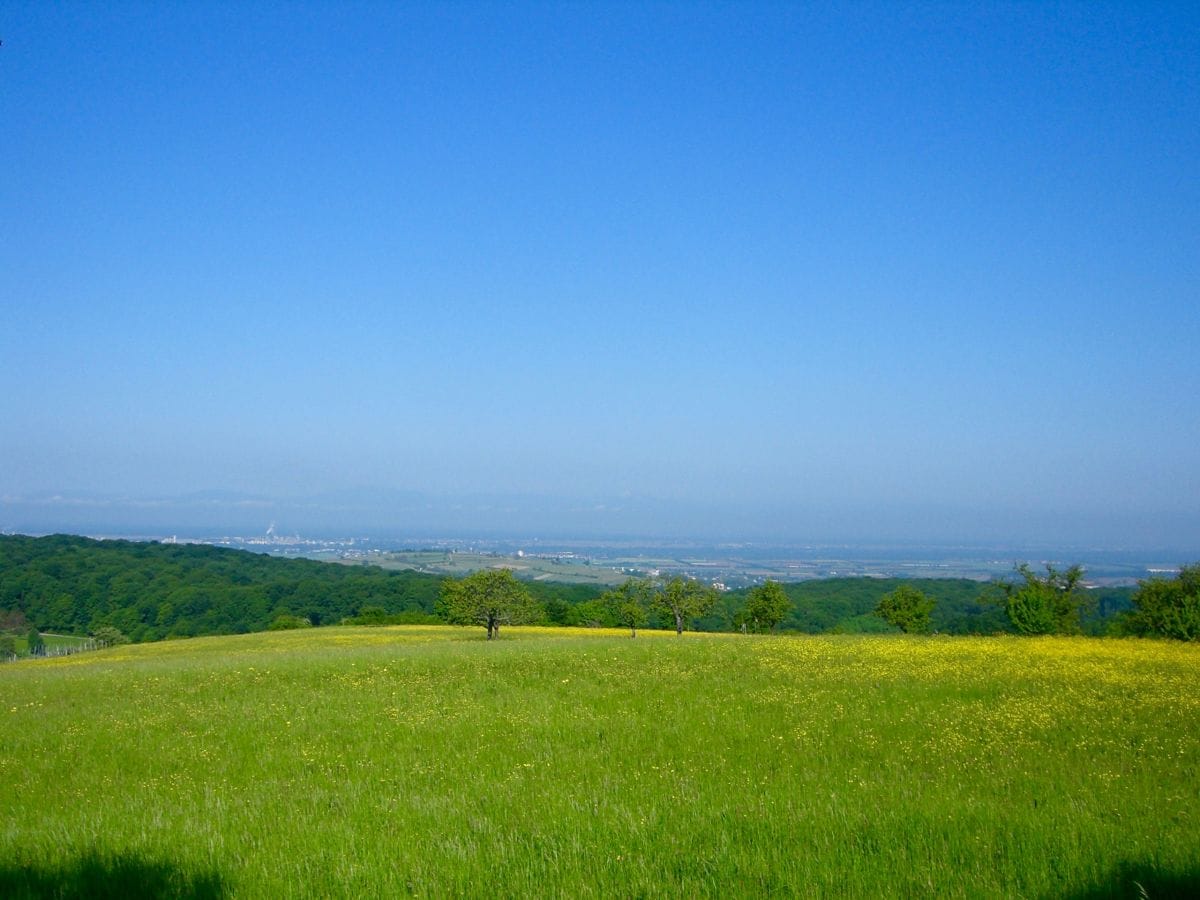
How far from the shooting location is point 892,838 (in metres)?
8.29

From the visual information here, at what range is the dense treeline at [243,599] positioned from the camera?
96688 mm

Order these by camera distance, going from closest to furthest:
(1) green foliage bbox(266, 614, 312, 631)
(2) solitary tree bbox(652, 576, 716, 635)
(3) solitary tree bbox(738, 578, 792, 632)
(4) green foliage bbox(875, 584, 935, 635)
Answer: (2) solitary tree bbox(652, 576, 716, 635), (4) green foliage bbox(875, 584, 935, 635), (3) solitary tree bbox(738, 578, 792, 632), (1) green foliage bbox(266, 614, 312, 631)

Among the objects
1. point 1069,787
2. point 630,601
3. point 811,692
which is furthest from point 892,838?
point 630,601

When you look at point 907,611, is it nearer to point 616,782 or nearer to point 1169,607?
point 1169,607

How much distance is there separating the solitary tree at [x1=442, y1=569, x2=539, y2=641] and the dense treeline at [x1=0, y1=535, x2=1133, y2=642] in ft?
99.3

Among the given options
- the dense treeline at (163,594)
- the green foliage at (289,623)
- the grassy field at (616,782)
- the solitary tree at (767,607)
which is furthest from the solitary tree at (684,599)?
the green foliage at (289,623)

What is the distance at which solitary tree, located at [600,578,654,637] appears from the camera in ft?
208

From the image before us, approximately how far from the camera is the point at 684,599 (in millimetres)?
60625

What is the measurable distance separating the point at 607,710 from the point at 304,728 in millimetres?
6354

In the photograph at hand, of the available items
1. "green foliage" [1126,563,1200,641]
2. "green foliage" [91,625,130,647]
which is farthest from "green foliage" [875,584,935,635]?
"green foliage" [91,625,130,647]

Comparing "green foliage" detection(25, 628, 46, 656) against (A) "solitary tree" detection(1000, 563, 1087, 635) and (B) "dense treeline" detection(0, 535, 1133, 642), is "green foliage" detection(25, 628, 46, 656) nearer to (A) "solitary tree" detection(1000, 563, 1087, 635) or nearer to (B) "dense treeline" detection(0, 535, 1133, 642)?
(B) "dense treeline" detection(0, 535, 1133, 642)

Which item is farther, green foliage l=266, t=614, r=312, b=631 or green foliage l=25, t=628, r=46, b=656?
green foliage l=266, t=614, r=312, b=631

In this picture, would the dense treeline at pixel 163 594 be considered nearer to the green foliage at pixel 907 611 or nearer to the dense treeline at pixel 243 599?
the dense treeline at pixel 243 599

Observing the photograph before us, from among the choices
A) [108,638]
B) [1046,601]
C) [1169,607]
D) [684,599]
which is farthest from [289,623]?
[1169,607]
